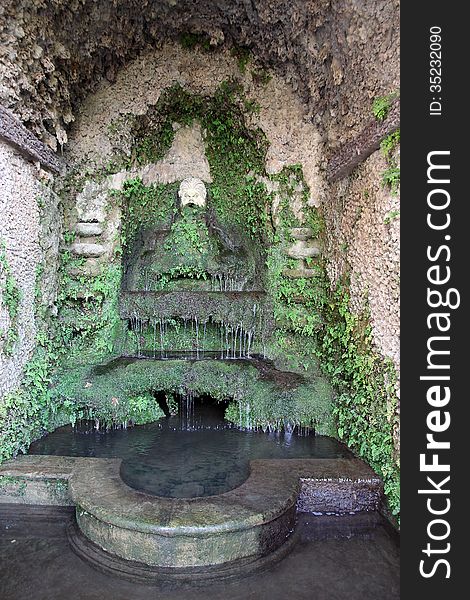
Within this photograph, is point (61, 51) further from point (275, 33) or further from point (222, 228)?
point (222, 228)

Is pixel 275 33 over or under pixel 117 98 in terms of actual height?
over

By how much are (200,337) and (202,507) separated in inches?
140

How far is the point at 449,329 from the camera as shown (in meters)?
2.39

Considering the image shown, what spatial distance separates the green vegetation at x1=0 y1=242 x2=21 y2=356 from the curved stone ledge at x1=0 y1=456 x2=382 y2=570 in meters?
1.10

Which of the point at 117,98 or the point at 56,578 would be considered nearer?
the point at 56,578

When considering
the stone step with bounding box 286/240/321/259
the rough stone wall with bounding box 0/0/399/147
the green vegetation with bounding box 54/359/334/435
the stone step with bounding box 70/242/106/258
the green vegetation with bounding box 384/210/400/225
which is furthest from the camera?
the stone step with bounding box 286/240/321/259

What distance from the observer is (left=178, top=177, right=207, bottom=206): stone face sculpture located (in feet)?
21.8

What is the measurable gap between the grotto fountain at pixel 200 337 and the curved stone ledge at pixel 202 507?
0.02 m

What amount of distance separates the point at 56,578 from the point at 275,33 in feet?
19.8

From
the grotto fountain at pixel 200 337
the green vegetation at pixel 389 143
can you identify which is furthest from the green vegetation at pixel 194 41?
the green vegetation at pixel 389 143

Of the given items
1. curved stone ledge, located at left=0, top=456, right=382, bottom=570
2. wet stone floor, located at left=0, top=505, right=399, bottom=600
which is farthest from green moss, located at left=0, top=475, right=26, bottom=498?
wet stone floor, located at left=0, top=505, right=399, bottom=600

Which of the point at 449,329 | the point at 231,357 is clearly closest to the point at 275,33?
the point at 231,357

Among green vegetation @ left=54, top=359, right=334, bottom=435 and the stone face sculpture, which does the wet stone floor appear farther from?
the stone face sculpture

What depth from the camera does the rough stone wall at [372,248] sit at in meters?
3.57
